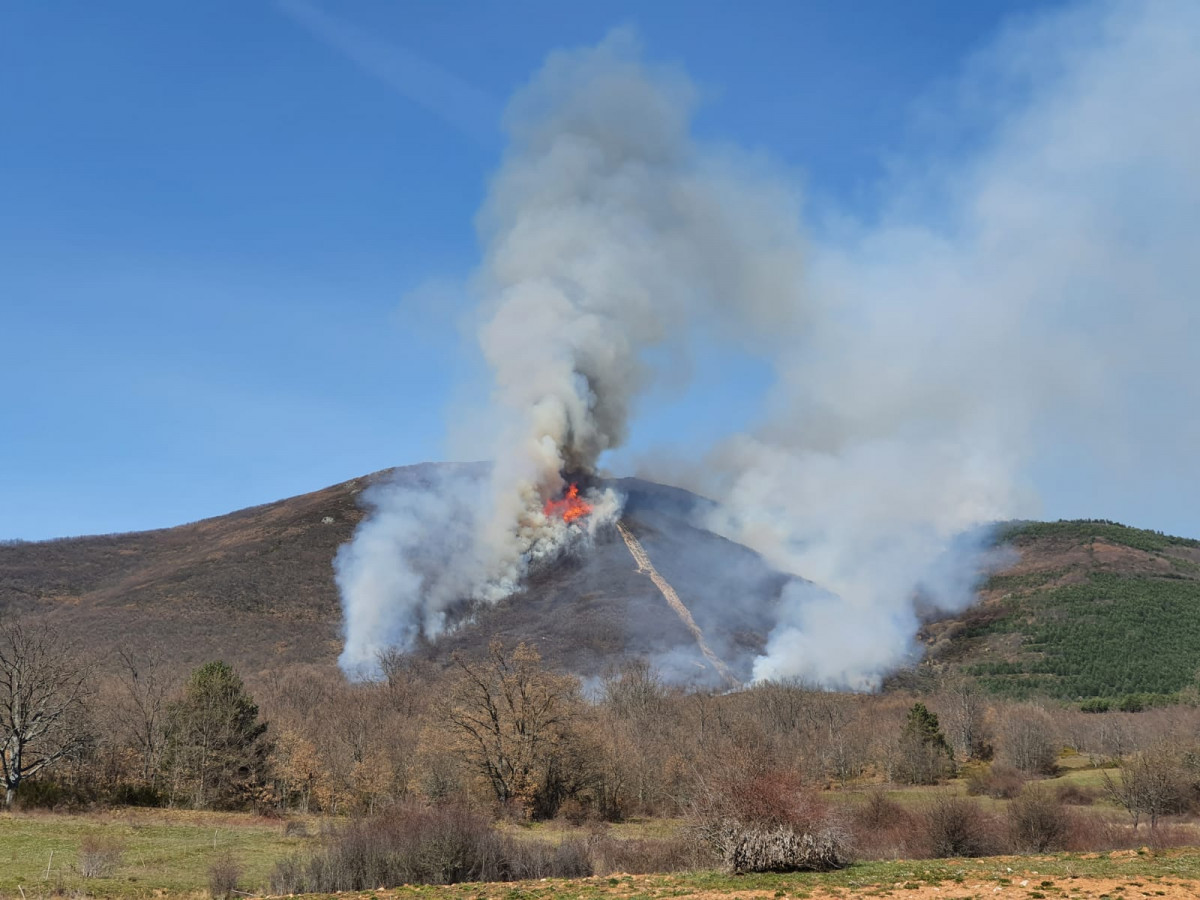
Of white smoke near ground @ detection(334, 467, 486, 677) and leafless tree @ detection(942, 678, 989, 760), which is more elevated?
white smoke near ground @ detection(334, 467, 486, 677)

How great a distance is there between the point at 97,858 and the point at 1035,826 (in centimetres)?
3478

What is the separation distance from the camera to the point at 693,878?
2686 centimetres

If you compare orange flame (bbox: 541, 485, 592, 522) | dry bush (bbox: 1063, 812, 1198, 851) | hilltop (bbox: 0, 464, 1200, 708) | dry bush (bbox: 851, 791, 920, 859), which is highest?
orange flame (bbox: 541, 485, 592, 522)

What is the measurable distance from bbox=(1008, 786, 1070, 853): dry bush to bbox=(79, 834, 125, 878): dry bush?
33.5m

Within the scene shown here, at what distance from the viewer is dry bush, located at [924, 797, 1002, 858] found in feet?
113

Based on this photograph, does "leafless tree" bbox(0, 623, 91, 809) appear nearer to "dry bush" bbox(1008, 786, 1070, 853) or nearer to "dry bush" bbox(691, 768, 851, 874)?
"dry bush" bbox(691, 768, 851, 874)

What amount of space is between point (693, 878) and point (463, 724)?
32.2m

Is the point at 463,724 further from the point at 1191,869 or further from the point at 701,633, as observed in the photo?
the point at 701,633

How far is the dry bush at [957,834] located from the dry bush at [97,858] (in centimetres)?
2975

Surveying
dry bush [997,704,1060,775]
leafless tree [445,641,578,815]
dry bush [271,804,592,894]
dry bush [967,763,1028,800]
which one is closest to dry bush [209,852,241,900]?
dry bush [271,804,592,894]

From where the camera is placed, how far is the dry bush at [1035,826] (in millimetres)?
35438

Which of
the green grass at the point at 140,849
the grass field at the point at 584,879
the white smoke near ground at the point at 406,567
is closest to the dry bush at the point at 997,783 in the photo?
the grass field at the point at 584,879

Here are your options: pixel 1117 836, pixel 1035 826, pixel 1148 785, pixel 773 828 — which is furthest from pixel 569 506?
pixel 773 828

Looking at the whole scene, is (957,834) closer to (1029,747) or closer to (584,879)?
(584,879)
